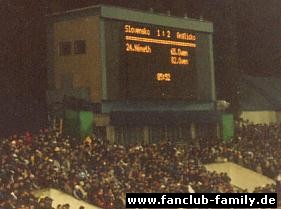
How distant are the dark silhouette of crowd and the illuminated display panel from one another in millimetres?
1802

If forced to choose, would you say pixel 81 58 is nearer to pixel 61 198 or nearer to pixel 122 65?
pixel 122 65

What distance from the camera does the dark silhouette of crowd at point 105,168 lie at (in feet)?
41.1

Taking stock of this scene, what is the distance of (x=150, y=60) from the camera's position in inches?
700

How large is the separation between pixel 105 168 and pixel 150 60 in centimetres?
453

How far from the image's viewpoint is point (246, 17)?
27984 mm

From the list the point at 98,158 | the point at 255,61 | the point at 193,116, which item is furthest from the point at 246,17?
the point at 98,158

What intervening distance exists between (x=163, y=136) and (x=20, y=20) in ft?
22.5

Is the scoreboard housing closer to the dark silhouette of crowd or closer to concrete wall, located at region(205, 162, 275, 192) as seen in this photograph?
the dark silhouette of crowd

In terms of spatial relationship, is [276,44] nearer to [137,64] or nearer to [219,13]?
[219,13]

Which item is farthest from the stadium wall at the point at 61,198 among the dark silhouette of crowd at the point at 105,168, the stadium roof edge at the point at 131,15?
the stadium roof edge at the point at 131,15
